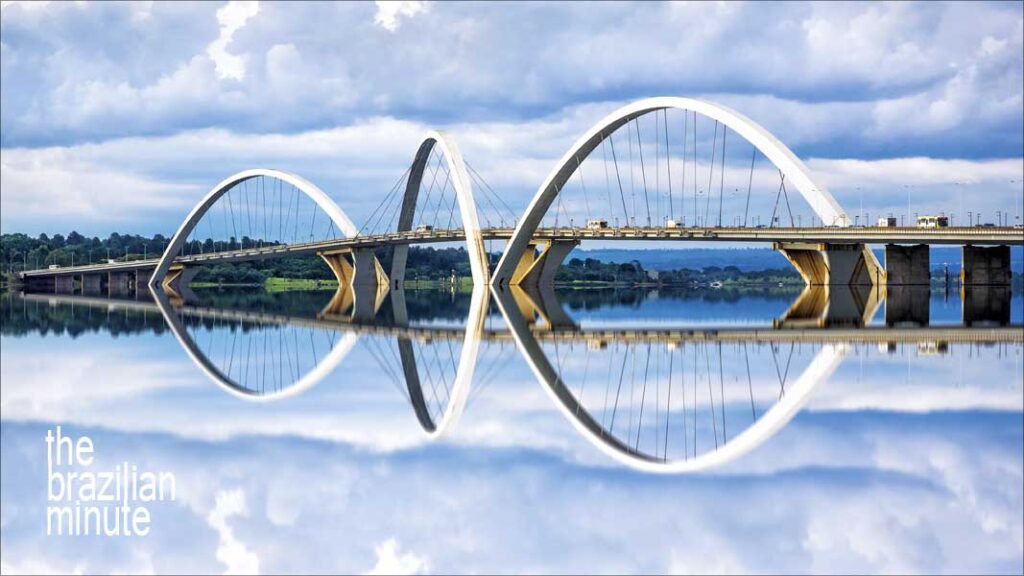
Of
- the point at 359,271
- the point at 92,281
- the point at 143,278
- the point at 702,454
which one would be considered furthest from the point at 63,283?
the point at 702,454

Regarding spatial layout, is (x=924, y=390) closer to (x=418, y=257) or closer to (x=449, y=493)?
(x=449, y=493)

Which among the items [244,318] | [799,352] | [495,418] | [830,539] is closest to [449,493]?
[830,539]

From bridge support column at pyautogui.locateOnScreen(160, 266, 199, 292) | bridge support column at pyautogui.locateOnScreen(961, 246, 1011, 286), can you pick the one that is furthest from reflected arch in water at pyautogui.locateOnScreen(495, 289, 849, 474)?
bridge support column at pyautogui.locateOnScreen(160, 266, 199, 292)

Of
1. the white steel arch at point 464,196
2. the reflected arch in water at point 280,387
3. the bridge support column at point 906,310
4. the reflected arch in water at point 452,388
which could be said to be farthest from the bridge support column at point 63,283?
the reflected arch in water at point 452,388

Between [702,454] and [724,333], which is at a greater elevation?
[724,333]

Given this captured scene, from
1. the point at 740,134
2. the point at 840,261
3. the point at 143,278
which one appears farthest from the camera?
the point at 143,278

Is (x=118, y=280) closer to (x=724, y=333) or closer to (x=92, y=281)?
(x=92, y=281)

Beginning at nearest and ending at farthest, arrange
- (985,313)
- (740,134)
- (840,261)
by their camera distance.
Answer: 1. (985,313)
2. (740,134)
3. (840,261)

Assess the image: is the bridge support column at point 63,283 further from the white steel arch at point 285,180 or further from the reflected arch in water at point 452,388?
the reflected arch in water at point 452,388
